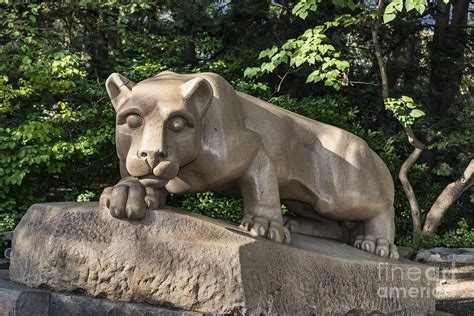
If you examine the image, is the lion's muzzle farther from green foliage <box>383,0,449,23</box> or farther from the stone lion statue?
green foliage <box>383,0,449,23</box>

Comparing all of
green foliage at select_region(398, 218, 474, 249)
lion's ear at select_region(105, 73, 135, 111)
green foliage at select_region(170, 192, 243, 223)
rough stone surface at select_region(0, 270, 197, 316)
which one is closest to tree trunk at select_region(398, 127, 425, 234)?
green foliage at select_region(398, 218, 474, 249)

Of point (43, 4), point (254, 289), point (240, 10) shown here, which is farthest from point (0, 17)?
point (254, 289)

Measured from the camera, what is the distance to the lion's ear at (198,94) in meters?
3.10

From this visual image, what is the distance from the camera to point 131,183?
310cm

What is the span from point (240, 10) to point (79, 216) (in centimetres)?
659

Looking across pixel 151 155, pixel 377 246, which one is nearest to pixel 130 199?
pixel 151 155

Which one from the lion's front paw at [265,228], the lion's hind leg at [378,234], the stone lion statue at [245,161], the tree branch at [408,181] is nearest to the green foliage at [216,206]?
the tree branch at [408,181]

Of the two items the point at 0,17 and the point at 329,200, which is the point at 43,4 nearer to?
the point at 0,17

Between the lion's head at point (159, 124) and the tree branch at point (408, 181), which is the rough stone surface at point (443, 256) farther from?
the lion's head at point (159, 124)

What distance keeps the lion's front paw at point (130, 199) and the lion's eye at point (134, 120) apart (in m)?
0.31

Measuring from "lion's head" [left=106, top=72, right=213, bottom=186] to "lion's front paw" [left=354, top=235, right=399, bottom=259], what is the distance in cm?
159

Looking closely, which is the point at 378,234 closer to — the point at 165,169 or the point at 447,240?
the point at 165,169

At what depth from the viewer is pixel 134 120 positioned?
10.1 ft

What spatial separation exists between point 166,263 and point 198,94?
0.96m
